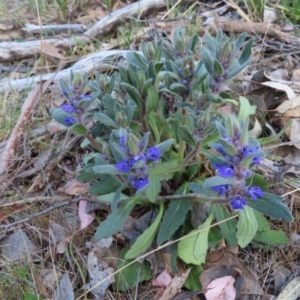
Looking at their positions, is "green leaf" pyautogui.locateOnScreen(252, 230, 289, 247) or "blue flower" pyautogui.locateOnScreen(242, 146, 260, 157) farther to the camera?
"green leaf" pyautogui.locateOnScreen(252, 230, 289, 247)

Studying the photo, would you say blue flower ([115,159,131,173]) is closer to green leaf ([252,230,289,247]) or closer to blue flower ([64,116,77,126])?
blue flower ([64,116,77,126])

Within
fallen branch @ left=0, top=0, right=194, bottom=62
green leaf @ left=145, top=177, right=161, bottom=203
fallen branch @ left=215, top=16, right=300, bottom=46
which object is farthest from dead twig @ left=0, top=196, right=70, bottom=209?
fallen branch @ left=215, top=16, right=300, bottom=46

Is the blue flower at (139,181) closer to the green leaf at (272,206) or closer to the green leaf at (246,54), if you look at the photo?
the green leaf at (272,206)

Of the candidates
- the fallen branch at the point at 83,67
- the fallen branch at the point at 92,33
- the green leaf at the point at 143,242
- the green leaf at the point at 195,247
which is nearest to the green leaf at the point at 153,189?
the green leaf at the point at 143,242

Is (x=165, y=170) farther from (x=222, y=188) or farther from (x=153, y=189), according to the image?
(x=222, y=188)

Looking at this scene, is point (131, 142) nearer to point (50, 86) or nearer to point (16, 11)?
point (50, 86)

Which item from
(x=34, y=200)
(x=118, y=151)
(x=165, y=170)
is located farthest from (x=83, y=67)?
(x=118, y=151)
